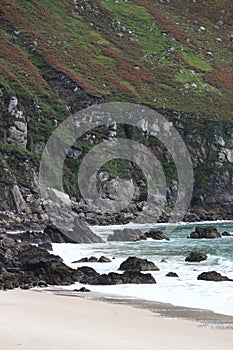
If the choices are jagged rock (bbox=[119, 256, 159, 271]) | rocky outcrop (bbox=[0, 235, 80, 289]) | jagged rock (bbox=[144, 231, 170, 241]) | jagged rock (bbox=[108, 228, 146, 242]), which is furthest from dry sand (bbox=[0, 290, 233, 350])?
jagged rock (bbox=[144, 231, 170, 241])

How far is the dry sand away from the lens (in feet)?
39.1

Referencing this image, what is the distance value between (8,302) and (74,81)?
77384 mm

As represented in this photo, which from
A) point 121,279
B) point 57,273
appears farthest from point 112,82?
point 121,279

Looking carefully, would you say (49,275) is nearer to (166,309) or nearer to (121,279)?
(121,279)

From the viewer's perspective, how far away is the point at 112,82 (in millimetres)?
97125

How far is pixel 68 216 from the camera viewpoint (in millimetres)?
59375

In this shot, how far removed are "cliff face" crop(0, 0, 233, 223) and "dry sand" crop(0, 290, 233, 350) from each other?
1764 inches

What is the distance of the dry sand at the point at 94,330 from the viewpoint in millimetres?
11922

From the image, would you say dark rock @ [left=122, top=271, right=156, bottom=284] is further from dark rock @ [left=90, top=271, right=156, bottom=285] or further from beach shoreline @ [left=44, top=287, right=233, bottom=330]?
beach shoreline @ [left=44, top=287, right=233, bottom=330]

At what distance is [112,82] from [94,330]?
85.2 meters

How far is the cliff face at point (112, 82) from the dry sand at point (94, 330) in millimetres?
44802

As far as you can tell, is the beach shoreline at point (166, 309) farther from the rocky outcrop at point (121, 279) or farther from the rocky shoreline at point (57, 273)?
the rocky outcrop at point (121, 279)

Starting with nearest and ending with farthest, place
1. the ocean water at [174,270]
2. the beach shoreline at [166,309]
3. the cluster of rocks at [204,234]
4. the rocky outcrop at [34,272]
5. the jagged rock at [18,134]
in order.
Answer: the beach shoreline at [166,309] → the ocean water at [174,270] → the rocky outcrop at [34,272] → the cluster of rocks at [204,234] → the jagged rock at [18,134]

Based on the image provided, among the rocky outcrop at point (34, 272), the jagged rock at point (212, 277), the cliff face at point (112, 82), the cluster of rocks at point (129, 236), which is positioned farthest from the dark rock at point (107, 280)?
the cliff face at point (112, 82)
